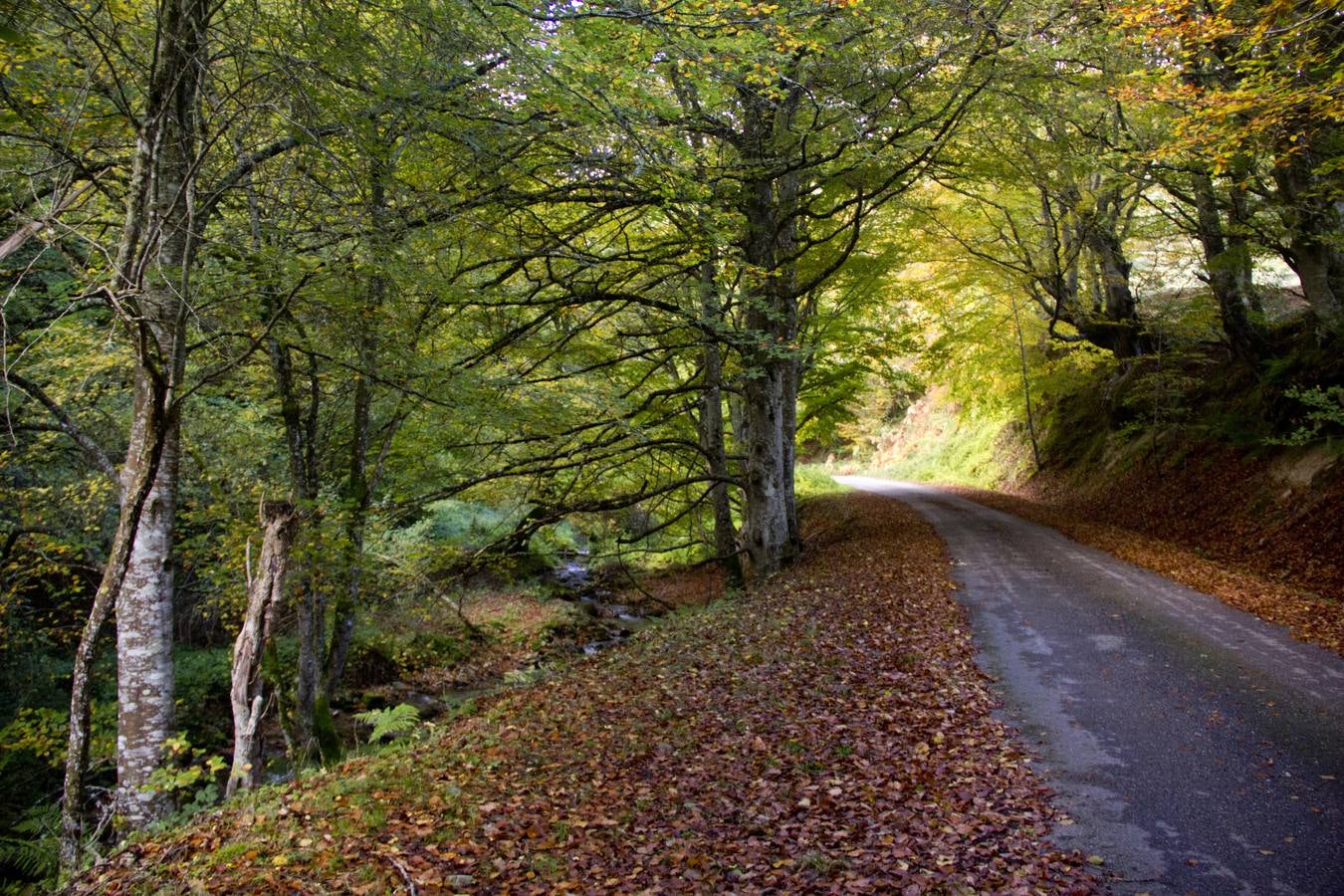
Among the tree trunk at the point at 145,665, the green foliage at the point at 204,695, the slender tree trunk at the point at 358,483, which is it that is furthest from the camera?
the green foliage at the point at 204,695

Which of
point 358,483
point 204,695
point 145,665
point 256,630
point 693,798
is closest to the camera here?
point 693,798

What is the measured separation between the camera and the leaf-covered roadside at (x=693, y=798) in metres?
4.44

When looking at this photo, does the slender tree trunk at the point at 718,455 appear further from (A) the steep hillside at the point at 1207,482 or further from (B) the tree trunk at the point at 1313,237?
(B) the tree trunk at the point at 1313,237

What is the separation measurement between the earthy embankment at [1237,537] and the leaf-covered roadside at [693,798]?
4.95m

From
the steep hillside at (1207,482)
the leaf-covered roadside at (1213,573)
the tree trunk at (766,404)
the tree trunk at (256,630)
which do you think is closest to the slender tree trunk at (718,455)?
the tree trunk at (766,404)

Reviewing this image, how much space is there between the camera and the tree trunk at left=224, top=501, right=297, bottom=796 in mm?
5652

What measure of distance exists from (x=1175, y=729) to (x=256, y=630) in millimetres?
7495

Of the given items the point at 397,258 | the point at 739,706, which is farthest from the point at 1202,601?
the point at 397,258

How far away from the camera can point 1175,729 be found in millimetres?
6137

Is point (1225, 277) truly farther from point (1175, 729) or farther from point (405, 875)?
point (405, 875)

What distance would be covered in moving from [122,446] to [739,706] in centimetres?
941

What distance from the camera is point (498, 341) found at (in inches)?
400

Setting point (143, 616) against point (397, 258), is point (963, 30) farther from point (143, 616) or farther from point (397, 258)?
point (143, 616)

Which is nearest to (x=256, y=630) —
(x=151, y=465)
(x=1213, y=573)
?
(x=151, y=465)
